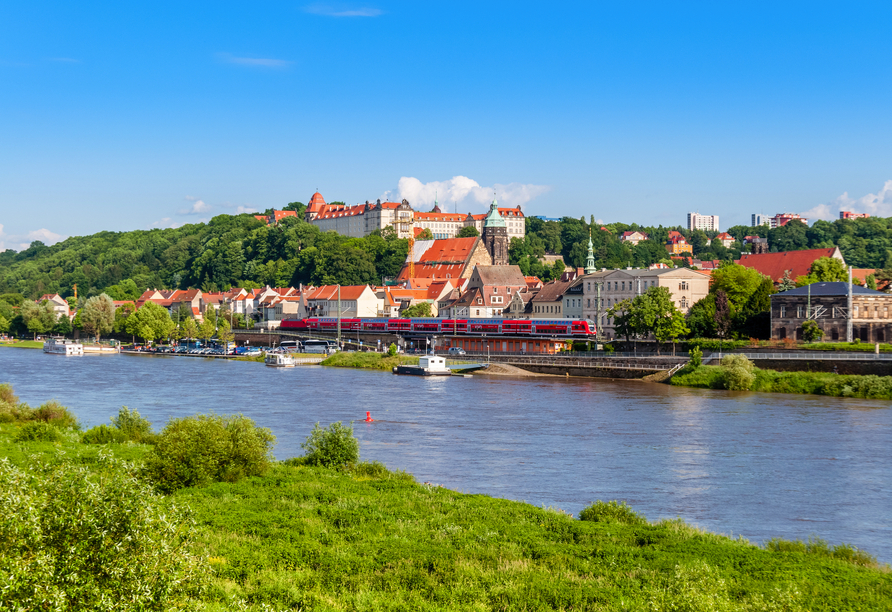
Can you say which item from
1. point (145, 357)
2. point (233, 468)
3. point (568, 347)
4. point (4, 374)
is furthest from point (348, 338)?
point (233, 468)

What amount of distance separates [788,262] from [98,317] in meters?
72.6

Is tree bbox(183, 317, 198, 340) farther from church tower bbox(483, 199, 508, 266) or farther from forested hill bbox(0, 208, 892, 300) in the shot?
church tower bbox(483, 199, 508, 266)

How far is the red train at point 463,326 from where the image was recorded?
226 ft

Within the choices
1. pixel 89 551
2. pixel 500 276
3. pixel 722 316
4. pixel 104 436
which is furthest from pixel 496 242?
pixel 89 551

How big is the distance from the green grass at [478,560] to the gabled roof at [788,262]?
66723 mm

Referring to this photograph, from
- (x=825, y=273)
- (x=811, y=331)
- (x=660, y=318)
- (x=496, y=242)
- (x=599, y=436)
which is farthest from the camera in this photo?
(x=496, y=242)

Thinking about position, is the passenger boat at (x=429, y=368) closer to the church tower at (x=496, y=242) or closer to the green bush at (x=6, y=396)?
the green bush at (x=6, y=396)

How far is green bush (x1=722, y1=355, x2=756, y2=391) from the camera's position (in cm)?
4659

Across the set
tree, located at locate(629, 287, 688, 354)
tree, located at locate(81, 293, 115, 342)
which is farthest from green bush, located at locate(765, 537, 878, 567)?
tree, located at locate(81, 293, 115, 342)

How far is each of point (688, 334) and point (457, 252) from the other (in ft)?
208

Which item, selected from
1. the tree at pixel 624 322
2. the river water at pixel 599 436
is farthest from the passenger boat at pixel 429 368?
the tree at pixel 624 322

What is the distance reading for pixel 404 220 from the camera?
150875mm

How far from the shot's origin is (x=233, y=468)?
18.8 m

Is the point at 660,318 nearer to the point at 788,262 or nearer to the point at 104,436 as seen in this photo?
the point at 788,262
